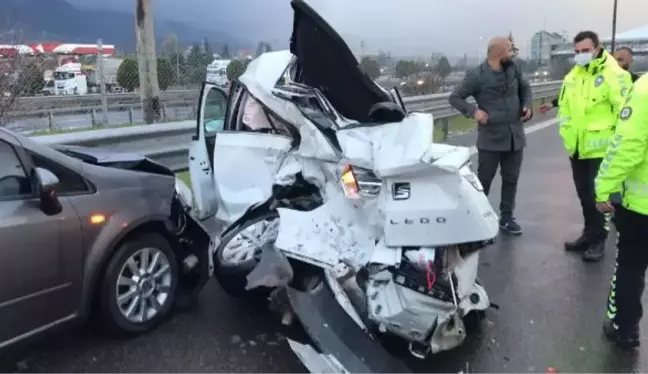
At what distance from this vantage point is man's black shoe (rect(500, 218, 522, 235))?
264 inches

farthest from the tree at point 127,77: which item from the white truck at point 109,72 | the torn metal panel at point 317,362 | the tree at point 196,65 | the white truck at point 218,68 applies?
the torn metal panel at point 317,362

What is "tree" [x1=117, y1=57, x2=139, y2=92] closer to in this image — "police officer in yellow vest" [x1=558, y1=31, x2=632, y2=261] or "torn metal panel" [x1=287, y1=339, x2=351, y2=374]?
"police officer in yellow vest" [x1=558, y1=31, x2=632, y2=261]

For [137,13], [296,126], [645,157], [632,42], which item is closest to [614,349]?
[645,157]

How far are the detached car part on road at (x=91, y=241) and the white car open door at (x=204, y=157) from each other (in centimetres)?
62

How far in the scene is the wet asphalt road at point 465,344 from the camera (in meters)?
3.85

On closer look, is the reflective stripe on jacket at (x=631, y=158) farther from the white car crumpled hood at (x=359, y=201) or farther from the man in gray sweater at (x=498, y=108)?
the man in gray sweater at (x=498, y=108)

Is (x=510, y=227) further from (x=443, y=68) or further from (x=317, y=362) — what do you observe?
(x=443, y=68)

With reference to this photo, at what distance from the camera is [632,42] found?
2259cm

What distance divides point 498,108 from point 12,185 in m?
4.52

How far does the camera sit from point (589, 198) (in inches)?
229

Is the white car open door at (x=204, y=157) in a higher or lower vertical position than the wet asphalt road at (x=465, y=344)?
higher

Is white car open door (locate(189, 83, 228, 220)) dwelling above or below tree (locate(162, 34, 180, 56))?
below

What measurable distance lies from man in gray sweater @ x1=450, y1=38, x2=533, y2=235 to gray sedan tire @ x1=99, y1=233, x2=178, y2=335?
3.39 m

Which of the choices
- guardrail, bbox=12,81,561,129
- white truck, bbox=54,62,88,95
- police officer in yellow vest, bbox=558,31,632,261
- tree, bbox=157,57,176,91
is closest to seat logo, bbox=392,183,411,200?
police officer in yellow vest, bbox=558,31,632,261
